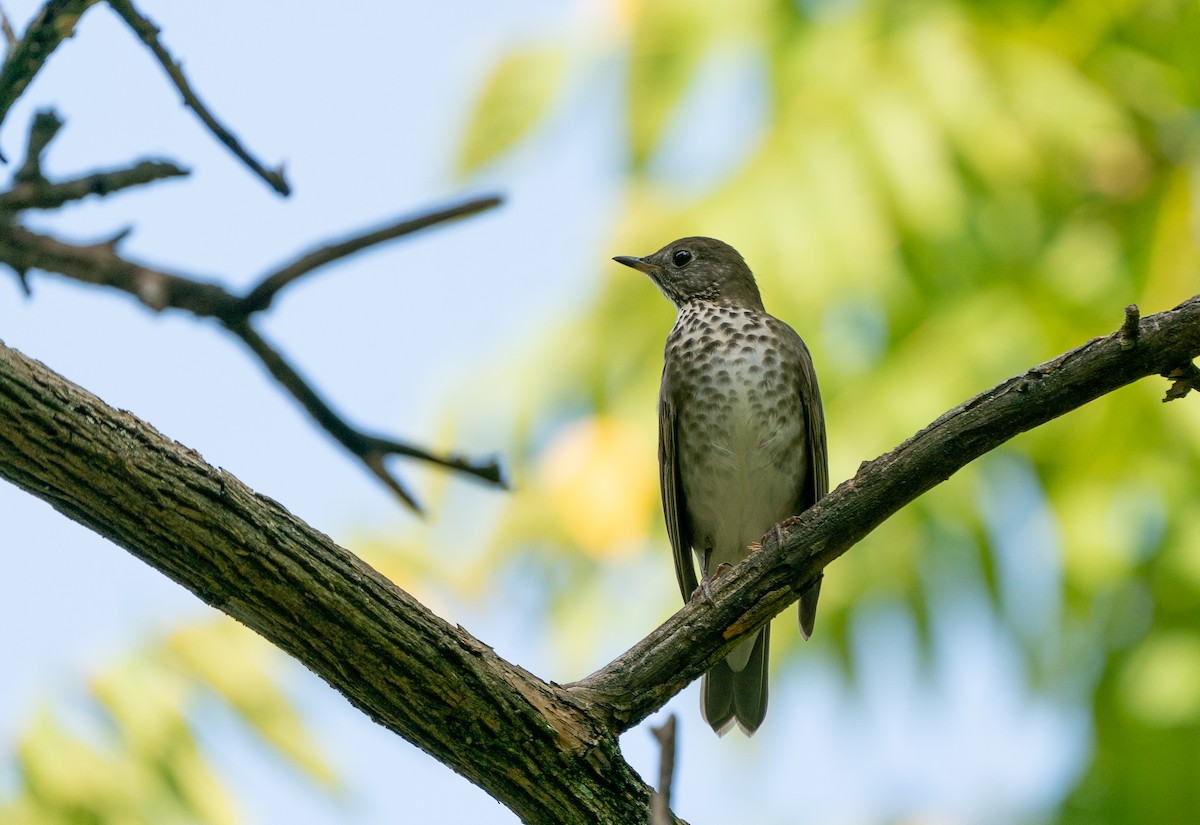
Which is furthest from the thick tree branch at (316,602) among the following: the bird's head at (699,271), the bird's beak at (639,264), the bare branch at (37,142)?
the bird's beak at (639,264)

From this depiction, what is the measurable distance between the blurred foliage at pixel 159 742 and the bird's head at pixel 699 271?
2408 mm

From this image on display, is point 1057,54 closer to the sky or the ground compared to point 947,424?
closer to the sky

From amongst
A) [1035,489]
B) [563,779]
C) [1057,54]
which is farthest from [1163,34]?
[563,779]

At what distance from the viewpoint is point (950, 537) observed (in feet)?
24.3

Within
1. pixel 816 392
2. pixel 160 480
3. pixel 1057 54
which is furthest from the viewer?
pixel 1057 54

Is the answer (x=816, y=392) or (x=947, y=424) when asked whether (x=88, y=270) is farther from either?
(x=816, y=392)

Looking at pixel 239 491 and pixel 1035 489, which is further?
pixel 1035 489

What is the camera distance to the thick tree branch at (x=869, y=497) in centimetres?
334

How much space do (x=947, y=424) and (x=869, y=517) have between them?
308 millimetres

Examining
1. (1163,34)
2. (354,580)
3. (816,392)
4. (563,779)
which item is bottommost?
(563,779)

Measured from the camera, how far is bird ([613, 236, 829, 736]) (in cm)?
529

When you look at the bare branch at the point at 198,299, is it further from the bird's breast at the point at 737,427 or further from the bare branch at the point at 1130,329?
the bird's breast at the point at 737,427

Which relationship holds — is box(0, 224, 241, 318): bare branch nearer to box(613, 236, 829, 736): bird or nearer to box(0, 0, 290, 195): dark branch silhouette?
box(0, 0, 290, 195): dark branch silhouette

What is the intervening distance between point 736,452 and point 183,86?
2748mm
